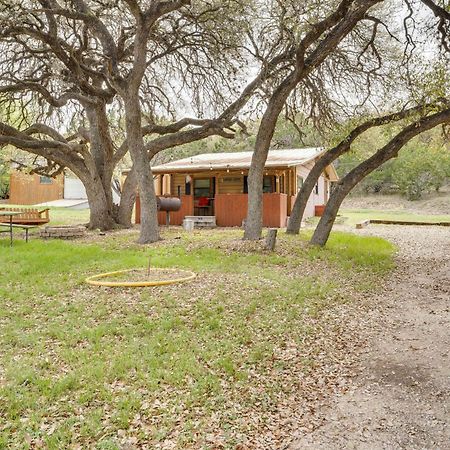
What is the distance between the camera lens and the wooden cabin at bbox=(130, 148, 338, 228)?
18875 mm

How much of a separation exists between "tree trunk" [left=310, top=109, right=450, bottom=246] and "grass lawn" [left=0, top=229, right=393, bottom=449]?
3083 mm

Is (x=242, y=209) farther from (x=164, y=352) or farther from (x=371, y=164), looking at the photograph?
(x=164, y=352)

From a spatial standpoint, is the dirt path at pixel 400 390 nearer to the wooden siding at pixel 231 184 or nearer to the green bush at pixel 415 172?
the wooden siding at pixel 231 184

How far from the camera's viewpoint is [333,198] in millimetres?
12320

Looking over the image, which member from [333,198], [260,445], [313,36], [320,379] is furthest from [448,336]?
[313,36]

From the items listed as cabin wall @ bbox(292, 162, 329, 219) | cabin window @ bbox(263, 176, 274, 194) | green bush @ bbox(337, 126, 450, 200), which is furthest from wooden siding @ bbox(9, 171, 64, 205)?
green bush @ bbox(337, 126, 450, 200)

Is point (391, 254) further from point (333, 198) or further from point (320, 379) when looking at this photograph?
point (320, 379)

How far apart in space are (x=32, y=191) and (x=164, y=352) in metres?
35.7

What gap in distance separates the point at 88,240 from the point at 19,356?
8767 millimetres

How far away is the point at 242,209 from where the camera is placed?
63.5 feet

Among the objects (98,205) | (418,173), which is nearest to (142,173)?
(98,205)

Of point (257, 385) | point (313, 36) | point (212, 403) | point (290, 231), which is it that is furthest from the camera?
point (290, 231)

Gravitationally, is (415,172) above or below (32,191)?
above

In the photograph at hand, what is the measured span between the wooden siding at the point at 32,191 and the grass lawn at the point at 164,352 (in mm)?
29660
